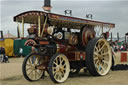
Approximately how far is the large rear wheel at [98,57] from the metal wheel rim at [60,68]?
108 centimetres

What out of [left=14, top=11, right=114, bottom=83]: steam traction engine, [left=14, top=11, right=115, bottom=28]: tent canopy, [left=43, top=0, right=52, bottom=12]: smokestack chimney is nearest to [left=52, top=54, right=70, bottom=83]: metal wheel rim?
[left=14, top=11, right=114, bottom=83]: steam traction engine

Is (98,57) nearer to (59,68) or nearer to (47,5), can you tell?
(59,68)

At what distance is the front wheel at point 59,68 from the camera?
284 inches

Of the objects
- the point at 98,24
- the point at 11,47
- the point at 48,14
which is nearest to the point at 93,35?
the point at 98,24

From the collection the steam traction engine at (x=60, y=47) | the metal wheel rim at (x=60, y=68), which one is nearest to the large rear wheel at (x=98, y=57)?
the steam traction engine at (x=60, y=47)

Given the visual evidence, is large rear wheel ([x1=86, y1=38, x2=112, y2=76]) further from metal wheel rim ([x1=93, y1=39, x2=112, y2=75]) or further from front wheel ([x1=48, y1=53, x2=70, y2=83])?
front wheel ([x1=48, y1=53, x2=70, y2=83])

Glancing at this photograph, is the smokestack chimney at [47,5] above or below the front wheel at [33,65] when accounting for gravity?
above

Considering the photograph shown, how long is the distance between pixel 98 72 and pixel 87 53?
831mm

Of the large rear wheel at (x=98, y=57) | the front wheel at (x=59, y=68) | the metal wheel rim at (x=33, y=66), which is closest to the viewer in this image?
the front wheel at (x=59, y=68)

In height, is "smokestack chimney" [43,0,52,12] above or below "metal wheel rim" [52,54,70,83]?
above

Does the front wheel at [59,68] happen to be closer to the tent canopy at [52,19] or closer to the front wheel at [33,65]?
the front wheel at [33,65]

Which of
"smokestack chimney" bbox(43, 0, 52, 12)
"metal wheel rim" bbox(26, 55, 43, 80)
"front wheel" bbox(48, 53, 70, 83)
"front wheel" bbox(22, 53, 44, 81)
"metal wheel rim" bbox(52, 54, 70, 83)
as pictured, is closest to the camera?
"front wheel" bbox(48, 53, 70, 83)

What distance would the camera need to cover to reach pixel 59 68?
761 centimetres

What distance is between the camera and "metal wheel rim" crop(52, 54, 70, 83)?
7480 millimetres
